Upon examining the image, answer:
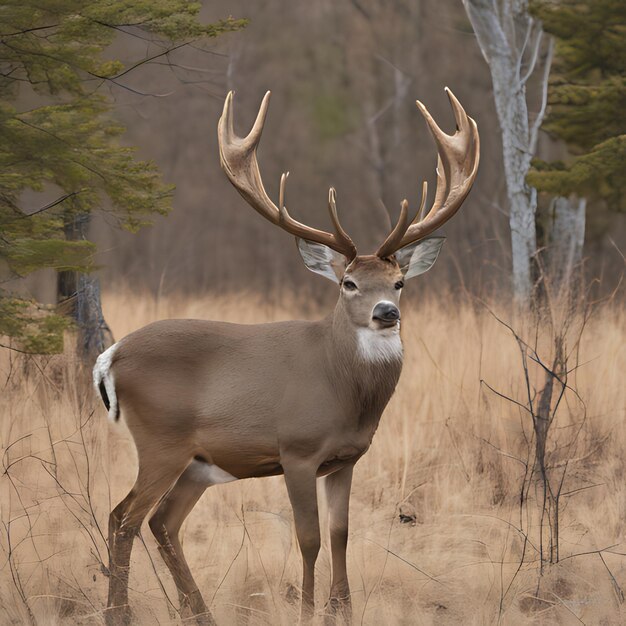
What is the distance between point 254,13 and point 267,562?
18698 mm

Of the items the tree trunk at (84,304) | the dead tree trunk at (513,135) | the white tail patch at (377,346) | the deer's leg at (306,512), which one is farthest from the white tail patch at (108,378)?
the dead tree trunk at (513,135)

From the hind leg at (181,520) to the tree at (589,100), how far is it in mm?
3715

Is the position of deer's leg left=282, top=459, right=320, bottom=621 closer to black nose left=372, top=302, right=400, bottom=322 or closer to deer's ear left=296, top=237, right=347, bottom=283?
black nose left=372, top=302, right=400, bottom=322

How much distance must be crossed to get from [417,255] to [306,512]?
4.05 feet

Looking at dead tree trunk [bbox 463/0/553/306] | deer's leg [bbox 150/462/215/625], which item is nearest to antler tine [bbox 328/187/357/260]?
deer's leg [bbox 150/462/215/625]

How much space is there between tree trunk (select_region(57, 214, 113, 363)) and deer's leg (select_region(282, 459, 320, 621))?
3839mm

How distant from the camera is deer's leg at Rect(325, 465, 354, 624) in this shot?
4.63 meters

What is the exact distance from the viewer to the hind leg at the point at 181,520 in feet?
15.5

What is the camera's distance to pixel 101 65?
6.57 meters

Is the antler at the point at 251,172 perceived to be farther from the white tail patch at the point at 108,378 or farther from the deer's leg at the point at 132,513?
the deer's leg at the point at 132,513

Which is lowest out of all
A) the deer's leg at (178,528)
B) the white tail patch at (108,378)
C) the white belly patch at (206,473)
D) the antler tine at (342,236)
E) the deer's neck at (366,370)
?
the deer's leg at (178,528)

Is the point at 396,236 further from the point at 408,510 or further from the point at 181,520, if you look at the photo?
the point at 408,510

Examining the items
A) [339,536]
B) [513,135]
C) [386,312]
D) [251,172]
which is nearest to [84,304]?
[251,172]

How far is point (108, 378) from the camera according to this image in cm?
467
